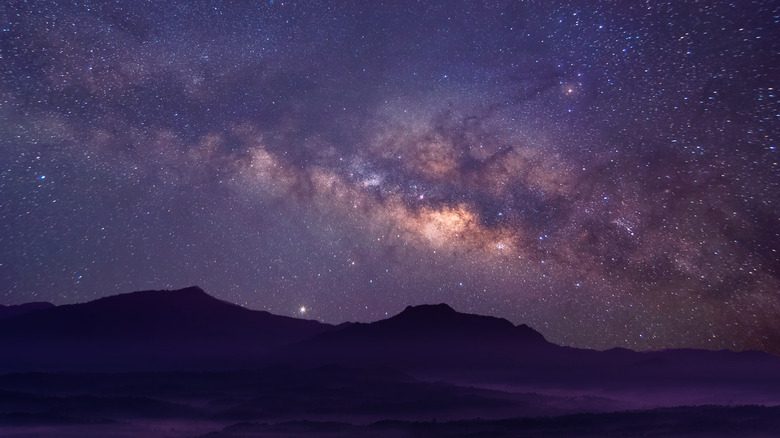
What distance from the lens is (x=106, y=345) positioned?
193 m

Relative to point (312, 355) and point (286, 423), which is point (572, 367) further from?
point (286, 423)

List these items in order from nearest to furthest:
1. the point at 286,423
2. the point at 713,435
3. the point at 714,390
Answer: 1. the point at 713,435
2. the point at 286,423
3. the point at 714,390

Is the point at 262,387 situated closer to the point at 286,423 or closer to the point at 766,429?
the point at 286,423

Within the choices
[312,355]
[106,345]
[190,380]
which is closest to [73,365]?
[106,345]

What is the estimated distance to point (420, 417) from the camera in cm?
7819

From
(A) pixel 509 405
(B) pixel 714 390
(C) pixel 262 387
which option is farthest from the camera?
(B) pixel 714 390

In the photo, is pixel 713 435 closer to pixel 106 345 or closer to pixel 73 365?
pixel 73 365

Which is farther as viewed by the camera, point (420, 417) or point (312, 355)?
point (312, 355)

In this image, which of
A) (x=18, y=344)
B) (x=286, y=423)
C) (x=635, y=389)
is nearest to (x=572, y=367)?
(x=635, y=389)

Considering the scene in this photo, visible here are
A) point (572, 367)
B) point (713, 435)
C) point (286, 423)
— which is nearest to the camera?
point (713, 435)

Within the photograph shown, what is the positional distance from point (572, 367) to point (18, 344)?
202 metres

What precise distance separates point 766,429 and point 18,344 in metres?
226

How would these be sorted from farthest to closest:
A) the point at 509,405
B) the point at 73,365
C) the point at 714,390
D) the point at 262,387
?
1. the point at 73,365
2. the point at 714,390
3. the point at 262,387
4. the point at 509,405

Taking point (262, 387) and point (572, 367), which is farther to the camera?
point (572, 367)
